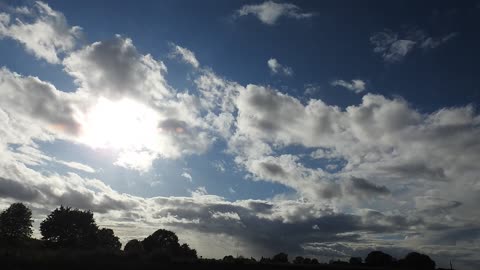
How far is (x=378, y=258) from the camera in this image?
148875mm

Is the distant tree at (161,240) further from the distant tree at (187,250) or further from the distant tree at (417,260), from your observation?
the distant tree at (417,260)

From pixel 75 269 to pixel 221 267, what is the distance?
21.6 metres

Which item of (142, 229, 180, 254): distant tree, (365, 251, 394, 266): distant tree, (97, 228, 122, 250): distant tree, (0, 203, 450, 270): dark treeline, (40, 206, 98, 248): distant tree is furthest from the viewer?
(142, 229, 180, 254): distant tree

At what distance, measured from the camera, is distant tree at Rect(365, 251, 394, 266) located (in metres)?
144

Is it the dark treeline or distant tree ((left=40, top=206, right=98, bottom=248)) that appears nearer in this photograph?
the dark treeline

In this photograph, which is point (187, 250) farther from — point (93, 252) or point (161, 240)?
point (93, 252)

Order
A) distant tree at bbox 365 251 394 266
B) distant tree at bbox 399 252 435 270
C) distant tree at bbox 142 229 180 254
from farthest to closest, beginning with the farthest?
distant tree at bbox 142 229 180 254 < distant tree at bbox 365 251 394 266 < distant tree at bbox 399 252 435 270

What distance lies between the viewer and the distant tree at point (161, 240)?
509ft

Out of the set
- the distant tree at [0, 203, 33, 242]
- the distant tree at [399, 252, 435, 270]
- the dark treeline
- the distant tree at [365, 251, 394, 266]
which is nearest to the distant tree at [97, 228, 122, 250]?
the dark treeline

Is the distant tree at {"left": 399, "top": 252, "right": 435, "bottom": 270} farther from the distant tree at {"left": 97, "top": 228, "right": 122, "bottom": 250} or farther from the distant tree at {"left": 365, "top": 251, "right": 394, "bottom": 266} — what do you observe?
the distant tree at {"left": 97, "top": 228, "right": 122, "bottom": 250}

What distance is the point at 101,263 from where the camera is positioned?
64062 mm

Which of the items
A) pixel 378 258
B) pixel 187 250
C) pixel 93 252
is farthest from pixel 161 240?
pixel 93 252

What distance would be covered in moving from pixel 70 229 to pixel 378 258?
356ft

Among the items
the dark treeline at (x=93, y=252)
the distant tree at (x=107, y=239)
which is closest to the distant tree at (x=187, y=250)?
the dark treeline at (x=93, y=252)
